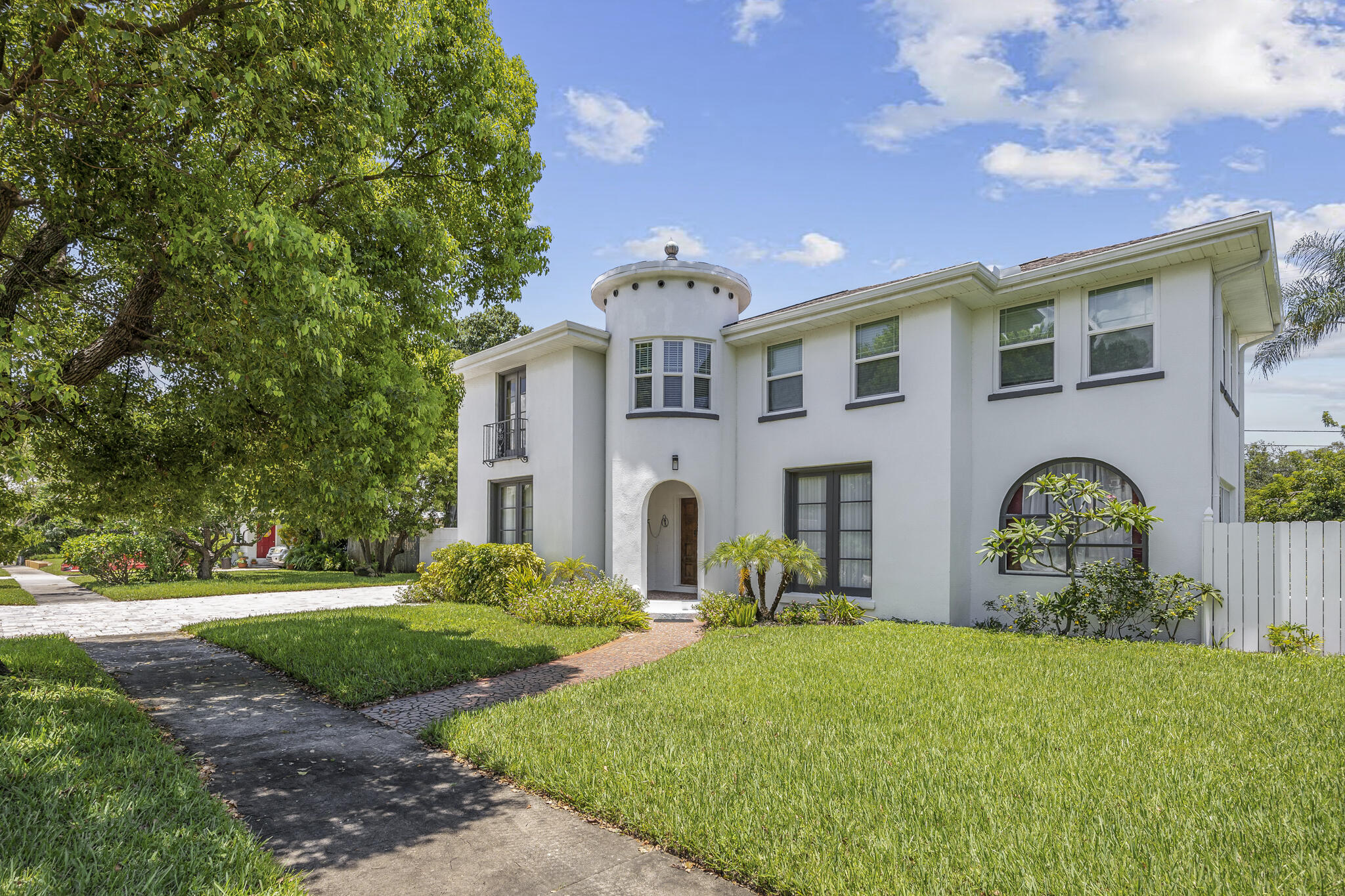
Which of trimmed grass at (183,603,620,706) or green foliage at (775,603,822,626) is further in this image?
green foliage at (775,603,822,626)

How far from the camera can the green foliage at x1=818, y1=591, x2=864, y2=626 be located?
1116cm

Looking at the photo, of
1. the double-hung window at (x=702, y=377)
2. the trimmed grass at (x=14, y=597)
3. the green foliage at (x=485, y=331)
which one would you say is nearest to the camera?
the double-hung window at (x=702, y=377)

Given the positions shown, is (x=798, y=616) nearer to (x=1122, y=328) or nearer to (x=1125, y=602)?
(x=1125, y=602)

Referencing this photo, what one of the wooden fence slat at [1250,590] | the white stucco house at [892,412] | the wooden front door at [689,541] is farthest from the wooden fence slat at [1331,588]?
the wooden front door at [689,541]

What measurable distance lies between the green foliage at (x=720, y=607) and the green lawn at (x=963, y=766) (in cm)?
309

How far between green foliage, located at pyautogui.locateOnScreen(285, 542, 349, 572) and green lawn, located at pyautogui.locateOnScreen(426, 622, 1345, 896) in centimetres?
1987

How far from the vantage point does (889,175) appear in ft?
35.8

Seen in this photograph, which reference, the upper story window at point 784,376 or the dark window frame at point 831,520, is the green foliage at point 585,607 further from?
the upper story window at point 784,376

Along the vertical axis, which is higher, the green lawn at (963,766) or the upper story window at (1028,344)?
the upper story window at (1028,344)

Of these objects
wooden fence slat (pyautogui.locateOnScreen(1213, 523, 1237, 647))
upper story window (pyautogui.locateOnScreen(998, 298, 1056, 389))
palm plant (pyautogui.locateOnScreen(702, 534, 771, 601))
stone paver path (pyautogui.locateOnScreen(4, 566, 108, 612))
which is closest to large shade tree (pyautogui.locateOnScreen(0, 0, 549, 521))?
palm plant (pyautogui.locateOnScreen(702, 534, 771, 601))

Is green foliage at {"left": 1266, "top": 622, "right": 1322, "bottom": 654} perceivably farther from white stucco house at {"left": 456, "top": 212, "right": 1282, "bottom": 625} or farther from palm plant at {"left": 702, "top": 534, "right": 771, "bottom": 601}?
palm plant at {"left": 702, "top": 534, "right": 771, "bottom": 601}

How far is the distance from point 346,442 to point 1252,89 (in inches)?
482

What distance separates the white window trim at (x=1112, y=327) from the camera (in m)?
9.86

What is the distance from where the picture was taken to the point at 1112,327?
10.3 metres
